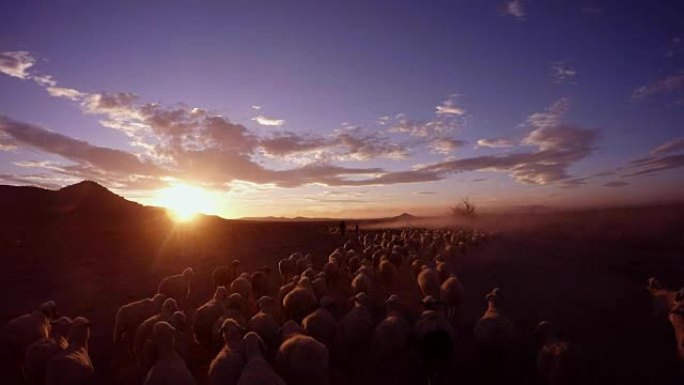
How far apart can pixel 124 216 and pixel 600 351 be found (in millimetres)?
Answer: 55074

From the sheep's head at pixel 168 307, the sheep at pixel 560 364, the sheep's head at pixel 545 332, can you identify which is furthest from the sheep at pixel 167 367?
the sheep's head at pixel 545 332

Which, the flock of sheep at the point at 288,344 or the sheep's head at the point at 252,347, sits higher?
the sheep's head at the point at 252,347

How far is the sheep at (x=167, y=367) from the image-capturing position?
6.09 meters

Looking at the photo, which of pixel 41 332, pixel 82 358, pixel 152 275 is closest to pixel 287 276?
pixel 152 275

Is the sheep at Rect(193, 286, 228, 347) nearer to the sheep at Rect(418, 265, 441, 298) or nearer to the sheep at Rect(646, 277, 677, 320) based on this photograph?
the sheep at Rect(418, 265, 441, 298)

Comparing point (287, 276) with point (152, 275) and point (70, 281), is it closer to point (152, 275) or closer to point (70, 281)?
point (152, 275)

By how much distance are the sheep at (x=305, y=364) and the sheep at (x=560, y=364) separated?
12.1 feet

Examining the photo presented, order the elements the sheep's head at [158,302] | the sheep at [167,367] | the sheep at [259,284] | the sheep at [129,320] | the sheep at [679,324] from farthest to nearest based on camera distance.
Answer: the sheep at [259,284] < the sheep's head at [158,302] < the sheep at [129,320] < the sheep at [679,324] < the sheep at [167,367]

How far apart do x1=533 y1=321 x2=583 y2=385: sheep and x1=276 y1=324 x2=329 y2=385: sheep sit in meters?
3.70

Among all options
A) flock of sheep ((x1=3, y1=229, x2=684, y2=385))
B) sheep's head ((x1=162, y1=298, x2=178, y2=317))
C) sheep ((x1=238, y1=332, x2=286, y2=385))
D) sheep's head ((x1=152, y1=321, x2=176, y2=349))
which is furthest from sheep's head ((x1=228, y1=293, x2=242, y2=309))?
sheep ((x1=238, y1=332, x2=286, y2=385))

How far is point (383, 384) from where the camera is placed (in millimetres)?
8094

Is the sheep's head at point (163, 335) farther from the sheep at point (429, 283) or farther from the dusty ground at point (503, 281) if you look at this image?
the sheep at point (429, 283)

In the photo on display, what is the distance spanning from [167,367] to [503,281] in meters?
14.7

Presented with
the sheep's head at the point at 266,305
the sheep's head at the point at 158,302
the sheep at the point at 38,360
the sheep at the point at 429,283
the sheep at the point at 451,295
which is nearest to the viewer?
the sheep at the point at 38,360
